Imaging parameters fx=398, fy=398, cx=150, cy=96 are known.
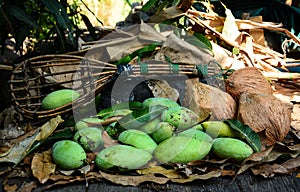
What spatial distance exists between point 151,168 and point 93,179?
176 millimetres

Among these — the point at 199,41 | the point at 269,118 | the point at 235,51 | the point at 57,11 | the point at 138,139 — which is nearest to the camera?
the point at 138,139

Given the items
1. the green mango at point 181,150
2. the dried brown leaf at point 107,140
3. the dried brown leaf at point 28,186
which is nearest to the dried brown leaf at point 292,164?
the green mango at point 181,150

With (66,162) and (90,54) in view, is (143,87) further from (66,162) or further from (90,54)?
(66,162)

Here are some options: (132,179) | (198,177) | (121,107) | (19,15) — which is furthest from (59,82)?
(198,177)

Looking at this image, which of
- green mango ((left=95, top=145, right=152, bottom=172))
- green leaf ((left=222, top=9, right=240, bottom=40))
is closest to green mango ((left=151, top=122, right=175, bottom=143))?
green mango ((left=95, top=145, right=152, bottom=172))

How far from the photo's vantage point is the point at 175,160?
121cm

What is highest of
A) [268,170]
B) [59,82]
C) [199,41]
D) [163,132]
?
[199,41]

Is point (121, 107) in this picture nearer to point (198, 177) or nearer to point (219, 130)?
point (219, 130)

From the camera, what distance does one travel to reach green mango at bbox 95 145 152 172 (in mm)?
1168

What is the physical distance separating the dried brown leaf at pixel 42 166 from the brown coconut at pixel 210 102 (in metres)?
0.54

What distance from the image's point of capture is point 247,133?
1.30 m

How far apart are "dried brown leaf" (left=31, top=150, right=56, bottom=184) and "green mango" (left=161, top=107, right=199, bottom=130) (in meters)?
0.39

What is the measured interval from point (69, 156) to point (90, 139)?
108 mm

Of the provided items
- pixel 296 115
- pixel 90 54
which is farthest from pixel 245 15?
pixel 90 54
